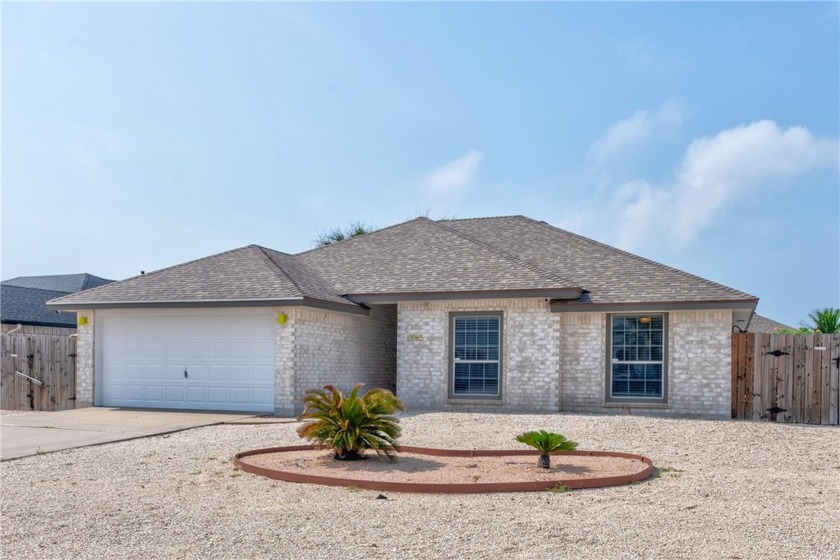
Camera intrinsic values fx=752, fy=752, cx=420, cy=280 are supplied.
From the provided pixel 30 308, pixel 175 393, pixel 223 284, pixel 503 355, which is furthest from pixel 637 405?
pixel 30 308

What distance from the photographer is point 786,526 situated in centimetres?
714

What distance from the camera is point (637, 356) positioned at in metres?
17.5

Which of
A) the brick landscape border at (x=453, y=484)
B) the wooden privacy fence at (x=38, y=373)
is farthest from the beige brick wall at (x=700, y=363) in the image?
the wooden privacy fence at (x=38, y=373)

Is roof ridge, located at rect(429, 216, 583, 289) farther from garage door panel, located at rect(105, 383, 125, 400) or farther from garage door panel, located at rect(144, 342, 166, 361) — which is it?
garage door panel, located at rect(105, 383, 125, 400)

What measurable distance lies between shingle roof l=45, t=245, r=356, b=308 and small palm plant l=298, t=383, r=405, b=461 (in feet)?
20.2

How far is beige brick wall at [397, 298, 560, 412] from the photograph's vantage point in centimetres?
1752

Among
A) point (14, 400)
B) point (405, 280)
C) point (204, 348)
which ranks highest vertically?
point (405, 280)

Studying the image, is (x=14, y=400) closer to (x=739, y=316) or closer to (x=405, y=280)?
(x=405, y=280)

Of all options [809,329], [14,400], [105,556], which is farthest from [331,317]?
[809,329]

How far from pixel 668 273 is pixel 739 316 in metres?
2.15

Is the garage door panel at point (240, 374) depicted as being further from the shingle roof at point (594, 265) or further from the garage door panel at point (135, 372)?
the shingle roof at point (594, 265)

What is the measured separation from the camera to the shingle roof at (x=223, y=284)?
17156mm

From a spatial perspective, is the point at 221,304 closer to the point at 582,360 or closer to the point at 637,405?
A: the point at 582,360

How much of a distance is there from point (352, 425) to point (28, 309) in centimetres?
2786
